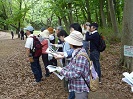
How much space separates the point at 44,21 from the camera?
6109 centimetres

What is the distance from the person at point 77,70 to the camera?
3.62 m

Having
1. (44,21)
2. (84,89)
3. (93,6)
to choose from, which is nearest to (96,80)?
(84,89)

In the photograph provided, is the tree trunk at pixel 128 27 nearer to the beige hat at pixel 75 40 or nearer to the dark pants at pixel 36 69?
the dark pants at pixel 36 69

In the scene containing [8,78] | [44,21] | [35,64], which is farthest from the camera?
[44,21]

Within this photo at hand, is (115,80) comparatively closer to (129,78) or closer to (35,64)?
(35,64)

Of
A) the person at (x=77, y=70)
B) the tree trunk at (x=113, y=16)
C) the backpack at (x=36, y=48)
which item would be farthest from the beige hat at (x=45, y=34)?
the tree trunk at (x=113, y=16)

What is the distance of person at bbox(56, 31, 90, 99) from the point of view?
3623 mm

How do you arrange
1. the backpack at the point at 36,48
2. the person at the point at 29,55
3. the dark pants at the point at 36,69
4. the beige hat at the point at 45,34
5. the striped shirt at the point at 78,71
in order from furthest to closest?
1. the beige hat at the point at 45,34
2. the dark pants at the point at 36,69
3. the backpack at the point at 36,48
4. the person at the point at 29,55
5. the striped shirt at the point at 78,71

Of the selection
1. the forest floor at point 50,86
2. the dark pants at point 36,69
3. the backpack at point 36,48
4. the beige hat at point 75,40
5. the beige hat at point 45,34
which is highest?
the beige hat at point 75,40

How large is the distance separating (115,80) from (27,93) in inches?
120

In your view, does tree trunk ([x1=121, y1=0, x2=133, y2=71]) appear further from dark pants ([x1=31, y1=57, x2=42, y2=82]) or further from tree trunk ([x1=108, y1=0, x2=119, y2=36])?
tree trunk ([x1=108, y1=0, x2=119, y2=36])

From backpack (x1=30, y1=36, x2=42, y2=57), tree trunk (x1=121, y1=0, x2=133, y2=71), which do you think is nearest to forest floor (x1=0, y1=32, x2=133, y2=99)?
tree trunk (x1=121, y1=0, x2=133, y2=71)

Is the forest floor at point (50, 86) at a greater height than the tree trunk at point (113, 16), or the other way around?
the tree trunk at point (113, 16)

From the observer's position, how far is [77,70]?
3623mm
